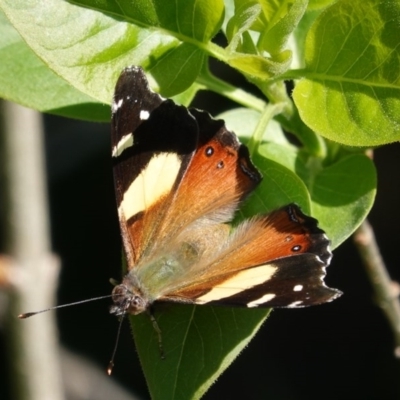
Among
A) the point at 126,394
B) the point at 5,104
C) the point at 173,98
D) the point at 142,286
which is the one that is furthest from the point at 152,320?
the point at 126,394

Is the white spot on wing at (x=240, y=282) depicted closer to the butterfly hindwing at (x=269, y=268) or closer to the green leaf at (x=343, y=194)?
the butterfly hindwing at (x=269, y=268)

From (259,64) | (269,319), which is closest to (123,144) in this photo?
(259,64)

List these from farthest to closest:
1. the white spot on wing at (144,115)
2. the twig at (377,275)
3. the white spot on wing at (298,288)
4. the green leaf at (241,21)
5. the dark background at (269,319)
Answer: the dark background at (269,319) → the twig at (377,275) → the white spot on wing at (144,115) → the white spot on wing at (298,288) → the green leaf at (241,21)

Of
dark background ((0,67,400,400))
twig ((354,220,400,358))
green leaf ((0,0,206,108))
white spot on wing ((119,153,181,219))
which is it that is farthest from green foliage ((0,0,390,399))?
dark background ((0,67,400,400))

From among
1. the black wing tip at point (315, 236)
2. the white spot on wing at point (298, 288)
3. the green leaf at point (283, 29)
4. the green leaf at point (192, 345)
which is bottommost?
the green leaf at point (192, 345)

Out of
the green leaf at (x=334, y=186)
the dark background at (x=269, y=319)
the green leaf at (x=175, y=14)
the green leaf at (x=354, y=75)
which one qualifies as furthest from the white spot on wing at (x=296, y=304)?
the dark background at (x=269, y=319)

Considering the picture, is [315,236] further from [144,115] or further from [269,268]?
[144,115]

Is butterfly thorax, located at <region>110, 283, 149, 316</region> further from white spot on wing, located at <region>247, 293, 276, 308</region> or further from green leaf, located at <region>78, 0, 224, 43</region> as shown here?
green leaf, located at <region>78, 0, 224, 43</region>
